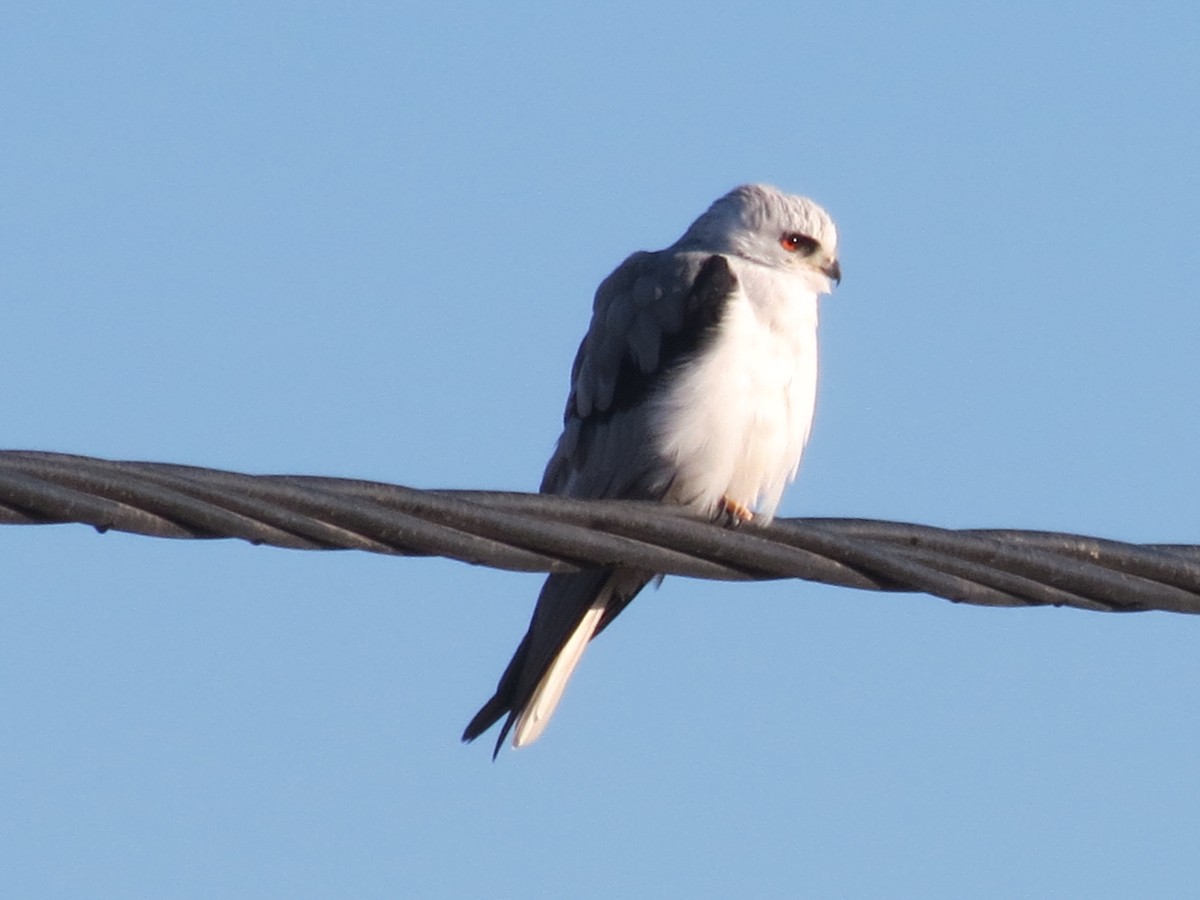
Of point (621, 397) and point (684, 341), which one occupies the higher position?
point (684, 341)

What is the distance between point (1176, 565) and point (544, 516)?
116 centimetres

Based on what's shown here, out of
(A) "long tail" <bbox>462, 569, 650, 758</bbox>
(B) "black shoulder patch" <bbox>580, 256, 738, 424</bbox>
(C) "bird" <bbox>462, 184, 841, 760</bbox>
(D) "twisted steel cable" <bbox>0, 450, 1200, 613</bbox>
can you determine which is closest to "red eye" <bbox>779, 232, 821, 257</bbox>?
(C) "bird" <bbox>462, 184, 841, 760</bbox>

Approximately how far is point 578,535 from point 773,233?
3.41 metres

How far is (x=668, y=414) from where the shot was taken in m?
5.35

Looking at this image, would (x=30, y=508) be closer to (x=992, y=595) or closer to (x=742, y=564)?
(x=742, y=564)

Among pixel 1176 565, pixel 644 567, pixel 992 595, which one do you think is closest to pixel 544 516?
pixel 644 567

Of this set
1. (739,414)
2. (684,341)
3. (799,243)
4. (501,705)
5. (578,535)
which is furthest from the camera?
(799,243)

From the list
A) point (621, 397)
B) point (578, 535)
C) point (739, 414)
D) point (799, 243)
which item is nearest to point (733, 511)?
point (739, 414)

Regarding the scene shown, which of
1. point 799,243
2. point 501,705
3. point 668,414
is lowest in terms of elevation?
point 501,705

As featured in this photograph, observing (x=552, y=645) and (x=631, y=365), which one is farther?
(x=631, y=365)

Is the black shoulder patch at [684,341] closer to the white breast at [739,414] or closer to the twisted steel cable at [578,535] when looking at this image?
the white breast at [739,414]

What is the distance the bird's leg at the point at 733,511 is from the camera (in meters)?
5.20

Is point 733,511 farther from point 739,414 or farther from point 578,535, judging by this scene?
point 578,535

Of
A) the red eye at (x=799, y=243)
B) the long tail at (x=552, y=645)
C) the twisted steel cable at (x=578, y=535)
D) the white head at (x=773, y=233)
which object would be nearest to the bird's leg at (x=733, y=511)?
the long tail at (x=552, y=645)
